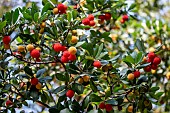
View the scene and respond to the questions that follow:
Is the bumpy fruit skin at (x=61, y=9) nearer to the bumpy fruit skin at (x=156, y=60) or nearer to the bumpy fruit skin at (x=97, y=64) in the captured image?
the bumpy fruit skin at (x=97, y=64)

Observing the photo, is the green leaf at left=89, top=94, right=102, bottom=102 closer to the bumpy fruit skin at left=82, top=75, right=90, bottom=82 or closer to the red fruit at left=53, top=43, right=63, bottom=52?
the bumpy fruit skin at left=82, top=75, right=90, bottom=82

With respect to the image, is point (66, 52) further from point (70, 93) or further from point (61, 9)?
point (61, 9)

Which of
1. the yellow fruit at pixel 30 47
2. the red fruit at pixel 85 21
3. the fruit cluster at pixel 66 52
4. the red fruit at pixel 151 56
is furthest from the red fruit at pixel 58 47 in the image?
the red fruit at pixel 151 56

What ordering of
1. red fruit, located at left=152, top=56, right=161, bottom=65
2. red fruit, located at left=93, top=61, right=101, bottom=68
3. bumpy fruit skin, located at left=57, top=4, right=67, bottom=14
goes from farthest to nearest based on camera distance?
bumpy fruit skin, located at left=57, top=4, right=67, bottom=14 → red fruit, located at left=152, top=56, right=161, bottom=65 → red fruit, located at left=93, top=61, right=101, bottom=68

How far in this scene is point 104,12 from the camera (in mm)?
1852

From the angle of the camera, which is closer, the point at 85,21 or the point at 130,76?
the point at 130,76

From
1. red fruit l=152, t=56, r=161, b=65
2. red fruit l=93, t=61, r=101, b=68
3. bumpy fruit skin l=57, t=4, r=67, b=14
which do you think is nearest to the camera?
red fruit l=93, t=61, r=101, b=68

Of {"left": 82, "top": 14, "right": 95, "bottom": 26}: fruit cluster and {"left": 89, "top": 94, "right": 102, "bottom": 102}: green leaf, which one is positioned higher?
{"left": 82, "top": 14, "right": 95, "bottom": 26}: fruit cluster

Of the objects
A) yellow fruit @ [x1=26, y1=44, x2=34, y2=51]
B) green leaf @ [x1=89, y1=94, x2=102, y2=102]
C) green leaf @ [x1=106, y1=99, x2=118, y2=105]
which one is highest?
yellow fruit @ [x1=26, y1=44, x2=34, y2=51]

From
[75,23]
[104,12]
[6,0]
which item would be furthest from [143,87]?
[6,0]

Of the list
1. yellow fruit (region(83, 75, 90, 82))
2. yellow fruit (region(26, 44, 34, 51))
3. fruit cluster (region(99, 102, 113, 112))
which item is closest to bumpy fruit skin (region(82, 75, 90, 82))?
yellow fruit (region(83, 75, 90, 82))

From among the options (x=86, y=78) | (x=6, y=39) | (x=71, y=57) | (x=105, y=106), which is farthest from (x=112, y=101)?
(x=6, y=39)

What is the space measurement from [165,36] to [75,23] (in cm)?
137

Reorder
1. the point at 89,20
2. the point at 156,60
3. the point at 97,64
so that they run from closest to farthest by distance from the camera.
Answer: the point at 97,64 < the point at 156,60 < the point at 89,20
